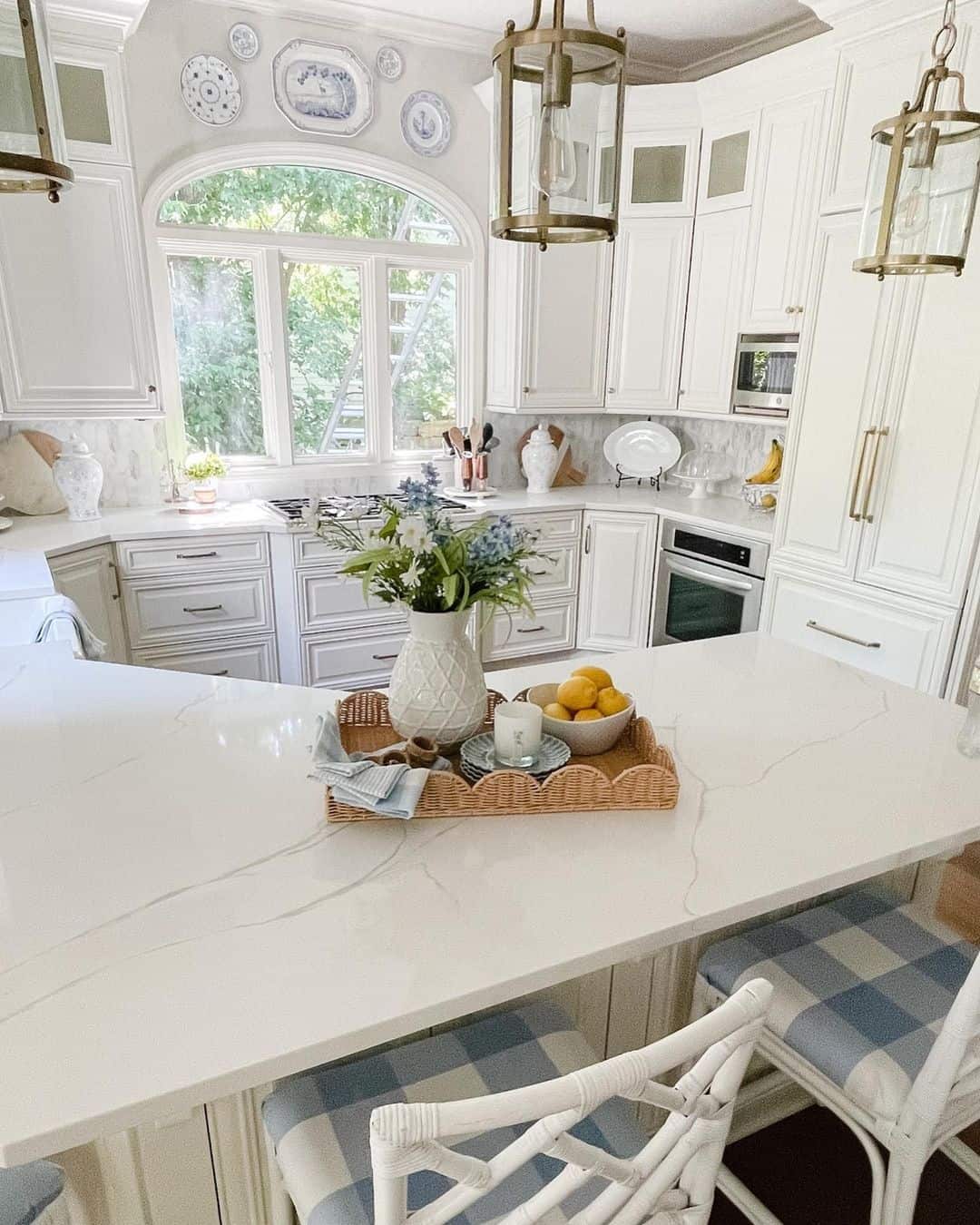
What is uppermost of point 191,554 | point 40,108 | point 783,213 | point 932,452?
point 783,213

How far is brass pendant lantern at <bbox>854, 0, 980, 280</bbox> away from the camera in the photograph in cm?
124

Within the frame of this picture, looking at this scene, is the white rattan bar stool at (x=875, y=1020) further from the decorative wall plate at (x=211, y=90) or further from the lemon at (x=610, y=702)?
the decorative wall plate at (x=211, y=90)

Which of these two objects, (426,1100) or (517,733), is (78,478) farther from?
(426,1100)

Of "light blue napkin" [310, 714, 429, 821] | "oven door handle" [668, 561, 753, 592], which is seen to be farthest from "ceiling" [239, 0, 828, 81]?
"light blue napkin" [310, 714, 429, 821]

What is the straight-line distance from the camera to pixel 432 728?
135 centimetres

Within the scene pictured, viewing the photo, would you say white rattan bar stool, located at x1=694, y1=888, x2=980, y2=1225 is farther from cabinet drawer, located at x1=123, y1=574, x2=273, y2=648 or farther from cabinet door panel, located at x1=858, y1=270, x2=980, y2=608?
cabinet drawer, located at x1=123, y1=574, x2=273, y2=648

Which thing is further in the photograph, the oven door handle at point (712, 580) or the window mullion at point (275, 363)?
the window mullion at point (275, 363)

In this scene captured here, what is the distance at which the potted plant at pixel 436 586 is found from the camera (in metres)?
1.27

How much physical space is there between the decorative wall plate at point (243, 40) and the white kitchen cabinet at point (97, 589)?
6.82ft

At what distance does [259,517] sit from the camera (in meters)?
3.40

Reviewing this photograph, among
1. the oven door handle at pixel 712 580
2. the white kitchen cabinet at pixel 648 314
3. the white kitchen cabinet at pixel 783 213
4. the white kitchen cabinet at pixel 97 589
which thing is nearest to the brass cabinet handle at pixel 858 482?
the oven door handle at pixel 712 580

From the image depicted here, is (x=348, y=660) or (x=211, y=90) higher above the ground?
(x=211, y=90)

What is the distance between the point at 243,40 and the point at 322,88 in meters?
0.34

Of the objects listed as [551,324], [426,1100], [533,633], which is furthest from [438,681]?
[551,324]
